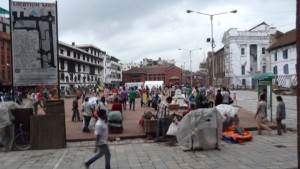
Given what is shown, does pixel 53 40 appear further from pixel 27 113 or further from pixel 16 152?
pixel 16 152

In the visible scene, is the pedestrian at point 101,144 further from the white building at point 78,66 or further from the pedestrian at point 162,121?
the white building at point 78,66

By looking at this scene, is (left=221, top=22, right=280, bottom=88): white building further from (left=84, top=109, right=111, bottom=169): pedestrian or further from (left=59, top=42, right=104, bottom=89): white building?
(left=84, top=109, right=111, bottom=169): pedestrian

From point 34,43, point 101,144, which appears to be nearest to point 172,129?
point 101,144

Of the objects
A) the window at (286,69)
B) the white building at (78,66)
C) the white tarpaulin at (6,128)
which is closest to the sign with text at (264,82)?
the white tarpaulin at (6,128)

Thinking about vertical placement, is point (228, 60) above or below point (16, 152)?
above

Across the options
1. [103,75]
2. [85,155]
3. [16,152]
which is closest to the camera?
[85,155]

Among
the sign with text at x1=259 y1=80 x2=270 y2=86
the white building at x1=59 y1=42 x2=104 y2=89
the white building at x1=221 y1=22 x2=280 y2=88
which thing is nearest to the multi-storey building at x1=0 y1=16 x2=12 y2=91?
the white building at x1=59 y1=42 x2=104 y2=89

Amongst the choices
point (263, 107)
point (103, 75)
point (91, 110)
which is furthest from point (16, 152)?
point (103, 75)

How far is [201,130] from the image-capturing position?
10414 mm

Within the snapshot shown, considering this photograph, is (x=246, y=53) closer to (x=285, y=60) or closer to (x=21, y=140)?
(x=285, y=60)

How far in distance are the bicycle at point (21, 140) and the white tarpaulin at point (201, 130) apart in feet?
17.6

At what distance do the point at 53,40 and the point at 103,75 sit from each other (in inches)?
3565

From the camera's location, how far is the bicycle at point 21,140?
11523mm

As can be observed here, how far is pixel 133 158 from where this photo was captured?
31.2ft
